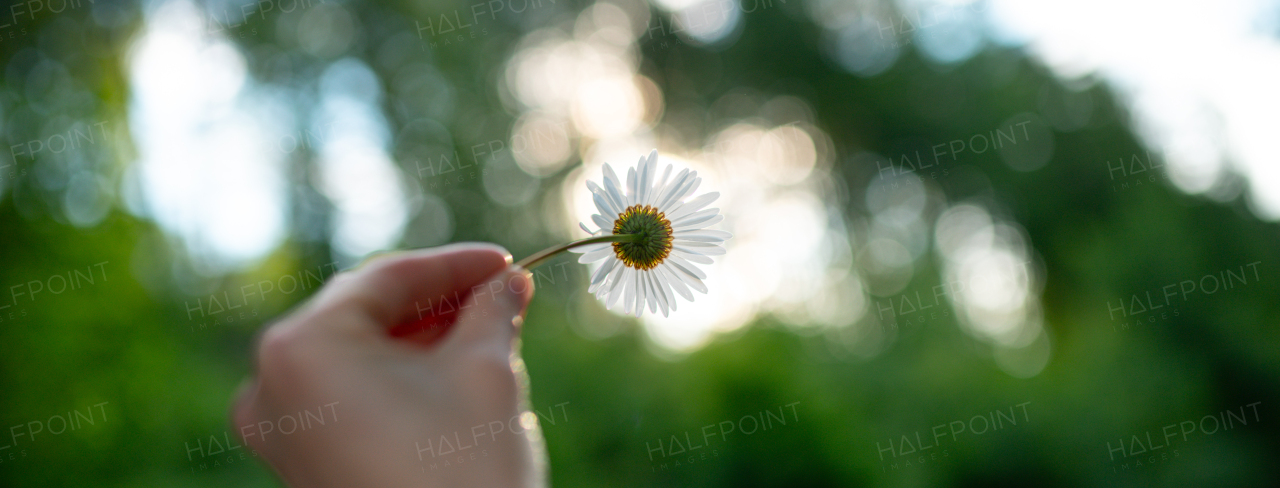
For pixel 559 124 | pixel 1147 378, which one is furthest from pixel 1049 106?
pixel 559 124

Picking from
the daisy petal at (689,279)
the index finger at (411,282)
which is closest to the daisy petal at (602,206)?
the daisy petal at (689,279)

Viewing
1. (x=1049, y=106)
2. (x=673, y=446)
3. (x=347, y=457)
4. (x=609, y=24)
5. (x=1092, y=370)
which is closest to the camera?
(x=347, y=457)

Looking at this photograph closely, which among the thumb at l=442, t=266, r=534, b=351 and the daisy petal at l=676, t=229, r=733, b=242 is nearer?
the thumb at l=442, t=266, r=534, b=351

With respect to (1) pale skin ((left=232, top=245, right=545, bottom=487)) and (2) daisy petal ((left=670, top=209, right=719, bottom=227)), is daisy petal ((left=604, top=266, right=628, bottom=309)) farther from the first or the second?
(1) pale skin ((left=232, top=245, right=545, bottom=487))

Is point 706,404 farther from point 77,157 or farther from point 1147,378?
point 77,157

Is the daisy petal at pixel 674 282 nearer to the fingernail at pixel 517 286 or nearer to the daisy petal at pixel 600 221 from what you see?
the daisy petal at pixel 600 221

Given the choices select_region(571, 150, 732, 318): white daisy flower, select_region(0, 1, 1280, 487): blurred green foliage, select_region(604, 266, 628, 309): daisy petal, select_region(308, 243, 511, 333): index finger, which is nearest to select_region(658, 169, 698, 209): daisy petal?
select_region(571, 150, 732, 318): white daisy flower

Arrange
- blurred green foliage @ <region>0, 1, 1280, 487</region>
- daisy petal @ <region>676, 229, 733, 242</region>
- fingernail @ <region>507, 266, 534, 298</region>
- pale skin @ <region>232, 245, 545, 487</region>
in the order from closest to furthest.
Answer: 1. pale skin @ <region>232, 245, 545, 487</region>
2. fingernail @ <region>507, 266, 534, 298</region>
3. daisy petal @ <region>676, 229, 733, 242</region>
4. blurred green foliage @ <region>0, 1, 1280, 487</region>

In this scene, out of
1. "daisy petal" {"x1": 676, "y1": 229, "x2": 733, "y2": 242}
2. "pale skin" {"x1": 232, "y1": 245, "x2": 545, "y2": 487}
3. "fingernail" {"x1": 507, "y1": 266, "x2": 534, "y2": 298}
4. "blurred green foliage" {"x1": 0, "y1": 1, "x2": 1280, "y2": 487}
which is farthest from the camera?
"blurred green foliage" {"x1": 0, "y1": 1, "x2": 1280, "y2": 487}
